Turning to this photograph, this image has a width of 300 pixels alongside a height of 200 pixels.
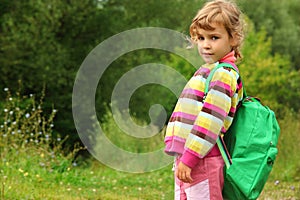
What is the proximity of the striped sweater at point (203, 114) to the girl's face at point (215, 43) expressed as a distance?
0.05m

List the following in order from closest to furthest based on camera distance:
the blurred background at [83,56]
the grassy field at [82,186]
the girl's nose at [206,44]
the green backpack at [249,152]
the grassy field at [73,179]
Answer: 1. the green backpack at [249,152]
2. the girl's nose at [206,44]
3. the grassy field at [82,186]
4. the grassy field at [73,179]
5. the blurred background at [83,56]

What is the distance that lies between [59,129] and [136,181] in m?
14.6

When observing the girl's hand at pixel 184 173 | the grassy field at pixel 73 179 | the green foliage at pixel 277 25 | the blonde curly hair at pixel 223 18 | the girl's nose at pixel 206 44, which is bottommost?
the green foliage at pixel 277 25

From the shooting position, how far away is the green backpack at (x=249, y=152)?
268cm

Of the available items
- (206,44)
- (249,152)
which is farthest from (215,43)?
(249,152)

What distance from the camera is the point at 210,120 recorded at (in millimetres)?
2682

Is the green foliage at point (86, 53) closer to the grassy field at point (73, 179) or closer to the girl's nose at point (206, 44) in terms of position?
the grassy field at point (73, 179)

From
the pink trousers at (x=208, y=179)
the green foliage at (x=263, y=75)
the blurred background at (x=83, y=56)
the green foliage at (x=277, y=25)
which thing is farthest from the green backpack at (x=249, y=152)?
the green foliage at (x=277, y=25)

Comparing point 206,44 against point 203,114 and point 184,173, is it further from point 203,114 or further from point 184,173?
point 184,173

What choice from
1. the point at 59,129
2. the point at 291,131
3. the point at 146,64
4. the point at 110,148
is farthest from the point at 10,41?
the point at 291,131

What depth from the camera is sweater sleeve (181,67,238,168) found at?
8.80 ft

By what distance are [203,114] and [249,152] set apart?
0.89 ft

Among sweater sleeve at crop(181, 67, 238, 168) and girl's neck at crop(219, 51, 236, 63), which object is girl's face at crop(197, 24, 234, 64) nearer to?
girl's neck at crop(219, 51, 236, 63)

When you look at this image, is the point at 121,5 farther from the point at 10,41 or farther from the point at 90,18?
the point at 10,41
